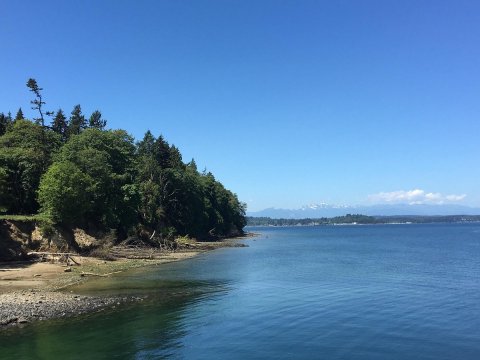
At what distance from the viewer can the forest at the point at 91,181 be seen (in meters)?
58.4

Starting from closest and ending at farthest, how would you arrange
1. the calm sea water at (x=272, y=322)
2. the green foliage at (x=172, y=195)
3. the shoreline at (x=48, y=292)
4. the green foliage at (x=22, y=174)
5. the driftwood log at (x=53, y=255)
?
1. the calm sea water at (x=272, y=322)
2. the shoreline at (x=48, y=292)
3. the driftwood log at (x=53, y=255)
4. the green foliage at (x=22, y=174)
5. the green foliage at (x=172, y=195)

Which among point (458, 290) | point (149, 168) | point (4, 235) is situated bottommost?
point (458, 290)

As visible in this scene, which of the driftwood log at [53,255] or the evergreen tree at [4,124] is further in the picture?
the evergreen tree at [4,124]

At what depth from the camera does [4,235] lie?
48656 mm

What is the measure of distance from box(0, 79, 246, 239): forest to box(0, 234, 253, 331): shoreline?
30.4 ft

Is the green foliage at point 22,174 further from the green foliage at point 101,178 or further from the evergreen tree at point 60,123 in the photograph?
the evergreen tree at point 60,123

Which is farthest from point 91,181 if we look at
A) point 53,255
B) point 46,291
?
point 46,291

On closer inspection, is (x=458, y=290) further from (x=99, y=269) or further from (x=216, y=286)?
(x=99, y=269)

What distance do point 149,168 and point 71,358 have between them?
84.5m

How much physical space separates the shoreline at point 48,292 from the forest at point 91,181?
9.27 meters

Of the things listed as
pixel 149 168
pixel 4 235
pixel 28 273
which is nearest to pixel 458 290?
pixel 28 273

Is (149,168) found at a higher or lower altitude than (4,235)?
higher

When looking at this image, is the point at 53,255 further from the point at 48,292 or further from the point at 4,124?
the point at 4,124

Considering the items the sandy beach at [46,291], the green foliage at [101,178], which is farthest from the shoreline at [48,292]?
the green foliage at [101,178]
